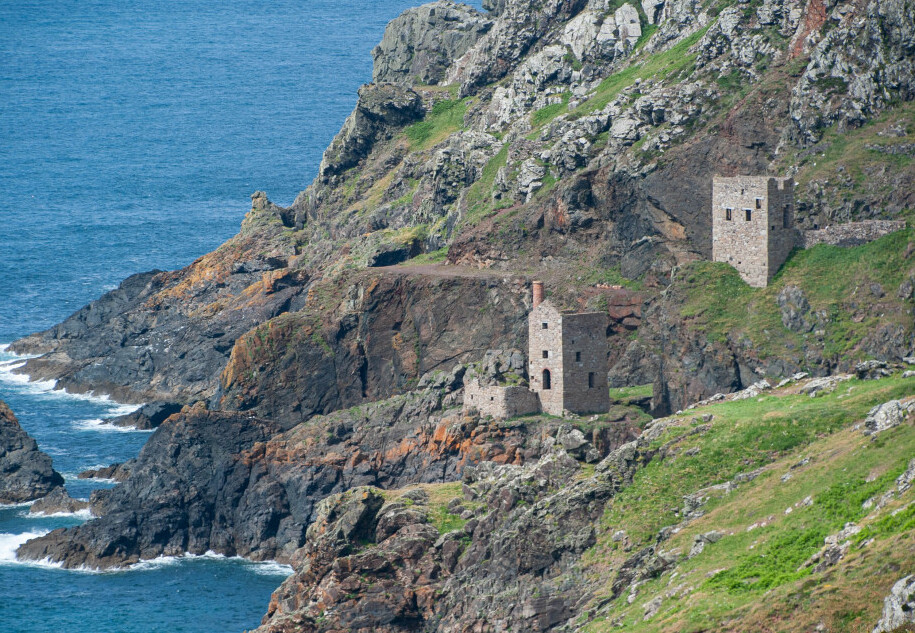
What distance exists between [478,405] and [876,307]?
26827 millimetres

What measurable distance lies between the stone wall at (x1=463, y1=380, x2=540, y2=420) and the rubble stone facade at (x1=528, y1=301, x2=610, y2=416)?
87 cm

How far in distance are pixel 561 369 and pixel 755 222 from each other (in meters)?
17.1

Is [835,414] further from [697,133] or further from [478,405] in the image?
[697,133]

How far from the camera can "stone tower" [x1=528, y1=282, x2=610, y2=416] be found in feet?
393

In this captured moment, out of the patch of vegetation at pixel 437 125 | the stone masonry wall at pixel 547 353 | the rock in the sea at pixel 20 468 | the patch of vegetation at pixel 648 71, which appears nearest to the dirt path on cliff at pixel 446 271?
the patch of vegetation at pixel 648 71

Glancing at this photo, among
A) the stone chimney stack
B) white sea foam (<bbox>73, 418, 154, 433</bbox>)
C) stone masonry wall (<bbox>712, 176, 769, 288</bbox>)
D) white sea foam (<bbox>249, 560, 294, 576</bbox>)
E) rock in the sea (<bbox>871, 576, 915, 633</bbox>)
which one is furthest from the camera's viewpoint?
white sea foam (<bbox>73, 418, 154, 433</bbox>)

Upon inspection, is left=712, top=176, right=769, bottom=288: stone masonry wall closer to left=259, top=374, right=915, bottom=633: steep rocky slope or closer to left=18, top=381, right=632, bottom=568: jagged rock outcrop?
left=18, top=381, right=632, bottom=568: jagged rock outcrop

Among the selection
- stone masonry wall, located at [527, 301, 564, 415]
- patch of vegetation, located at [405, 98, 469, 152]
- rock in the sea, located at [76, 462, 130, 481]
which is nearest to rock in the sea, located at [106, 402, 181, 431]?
rock in the sea, located at [76, 462, 130, 481]

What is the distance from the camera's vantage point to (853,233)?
126 m

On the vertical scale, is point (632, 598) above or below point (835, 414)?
below

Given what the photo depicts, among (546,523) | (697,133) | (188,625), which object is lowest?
(188,625)

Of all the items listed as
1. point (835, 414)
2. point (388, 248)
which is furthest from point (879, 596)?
point (388, 248)

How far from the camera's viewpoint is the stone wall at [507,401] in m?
122

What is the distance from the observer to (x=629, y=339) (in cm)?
13375
